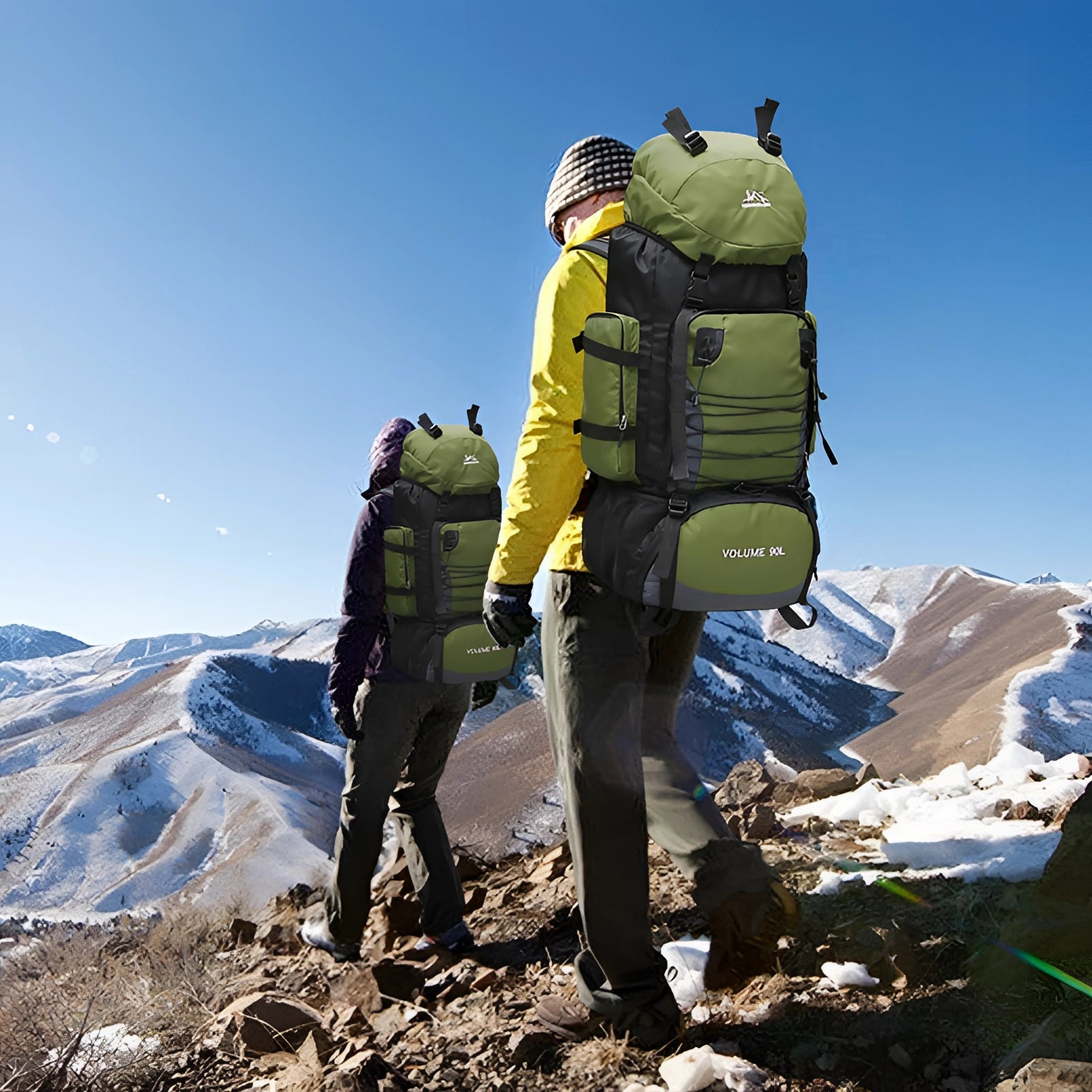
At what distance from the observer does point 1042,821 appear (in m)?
3.79

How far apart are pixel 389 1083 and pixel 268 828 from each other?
717 inches

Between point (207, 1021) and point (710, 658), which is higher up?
point (710, 658)

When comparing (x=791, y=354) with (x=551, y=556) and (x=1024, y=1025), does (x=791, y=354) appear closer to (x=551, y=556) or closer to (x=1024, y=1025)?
(x=551, y=556)

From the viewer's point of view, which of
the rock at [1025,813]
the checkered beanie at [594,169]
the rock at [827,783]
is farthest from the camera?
the rock at [827,783]

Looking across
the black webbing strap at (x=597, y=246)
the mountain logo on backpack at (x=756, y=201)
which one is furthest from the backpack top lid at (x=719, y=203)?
the black webbing strap at (x=597, y=246)

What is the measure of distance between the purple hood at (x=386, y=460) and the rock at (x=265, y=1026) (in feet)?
7.81

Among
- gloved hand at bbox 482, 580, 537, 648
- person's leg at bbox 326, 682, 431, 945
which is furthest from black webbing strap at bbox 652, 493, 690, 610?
person's leg at bbox 326, 682, 431, 945

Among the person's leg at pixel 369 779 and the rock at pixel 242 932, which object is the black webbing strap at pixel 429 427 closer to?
the person's leg at pixel 369 779

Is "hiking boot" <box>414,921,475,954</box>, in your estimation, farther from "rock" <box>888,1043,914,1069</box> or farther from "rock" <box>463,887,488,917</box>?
"rock" <box>888,1043,914,1069</box>

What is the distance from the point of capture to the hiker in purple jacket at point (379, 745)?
4.04 m

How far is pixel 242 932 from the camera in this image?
5367 mm

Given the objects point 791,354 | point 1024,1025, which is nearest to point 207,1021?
point 1024,1025

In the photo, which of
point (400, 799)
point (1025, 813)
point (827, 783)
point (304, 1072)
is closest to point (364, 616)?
point (400, 799)

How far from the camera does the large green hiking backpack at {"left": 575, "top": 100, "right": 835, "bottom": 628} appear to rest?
7.02 ft
